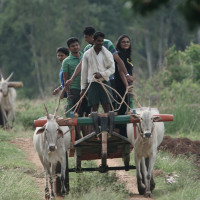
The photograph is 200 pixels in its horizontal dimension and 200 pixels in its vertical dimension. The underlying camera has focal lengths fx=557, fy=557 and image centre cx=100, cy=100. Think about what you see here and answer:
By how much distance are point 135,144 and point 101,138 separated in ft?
2.57

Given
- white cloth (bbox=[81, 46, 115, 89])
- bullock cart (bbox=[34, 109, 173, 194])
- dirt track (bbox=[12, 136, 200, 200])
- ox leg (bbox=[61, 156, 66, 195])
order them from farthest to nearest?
dirt track (bbox=[12, 136, 200, 200]) < ox leg (bbox=[61, 156, 66, 195]) < white cloth (bbox=[81, 46, 115, 89]) < bullock cart (bbox=[34, 109, 173, 194])

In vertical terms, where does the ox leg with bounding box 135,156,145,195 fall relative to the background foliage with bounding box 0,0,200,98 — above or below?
below

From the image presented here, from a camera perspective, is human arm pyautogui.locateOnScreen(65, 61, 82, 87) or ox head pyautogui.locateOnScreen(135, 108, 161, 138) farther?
human arm pyautogui.locateOnScreen(65, 61, 82, 87)

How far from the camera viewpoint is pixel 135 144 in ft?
23.5

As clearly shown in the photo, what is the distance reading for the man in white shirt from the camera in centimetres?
680

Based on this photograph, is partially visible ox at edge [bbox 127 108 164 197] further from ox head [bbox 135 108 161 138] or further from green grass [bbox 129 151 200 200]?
green grass [bbox 129 151 200 200]

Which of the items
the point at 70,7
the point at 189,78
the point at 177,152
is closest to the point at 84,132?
the point at 177,152

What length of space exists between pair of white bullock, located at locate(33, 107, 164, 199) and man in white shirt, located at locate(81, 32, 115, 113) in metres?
0.53

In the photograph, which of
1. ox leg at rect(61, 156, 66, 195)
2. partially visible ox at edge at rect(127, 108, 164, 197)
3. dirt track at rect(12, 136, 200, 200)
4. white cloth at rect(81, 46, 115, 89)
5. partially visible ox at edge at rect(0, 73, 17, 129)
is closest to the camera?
white cloth at rect(81, 46, 115, 89)

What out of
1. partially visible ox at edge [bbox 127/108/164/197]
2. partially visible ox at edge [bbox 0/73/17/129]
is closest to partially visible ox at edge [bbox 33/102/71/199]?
partially visible ox at edge [bbox 127/108/164/197]

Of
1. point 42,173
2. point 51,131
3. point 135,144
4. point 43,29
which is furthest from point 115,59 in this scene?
point 43,29

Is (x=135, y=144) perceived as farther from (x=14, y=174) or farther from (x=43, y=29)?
(x=43, y=29)

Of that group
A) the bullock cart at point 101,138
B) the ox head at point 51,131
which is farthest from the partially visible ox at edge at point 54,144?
the bullock cart at point 101,138

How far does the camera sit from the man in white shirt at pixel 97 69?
680 cm
